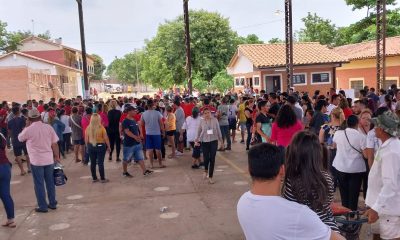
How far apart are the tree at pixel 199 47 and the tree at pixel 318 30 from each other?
52.5 ft

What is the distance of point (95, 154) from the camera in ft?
30.7

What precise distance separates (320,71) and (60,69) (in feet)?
84.7

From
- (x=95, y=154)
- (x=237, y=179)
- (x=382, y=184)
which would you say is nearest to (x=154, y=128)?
(x=95, y=154)

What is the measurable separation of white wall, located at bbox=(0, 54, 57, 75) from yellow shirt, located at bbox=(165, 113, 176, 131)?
26.3 metres

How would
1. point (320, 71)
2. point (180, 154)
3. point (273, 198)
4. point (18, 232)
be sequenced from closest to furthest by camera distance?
point (273, 198)
point (18, 232)
point (180, 154)
point (320, 71)

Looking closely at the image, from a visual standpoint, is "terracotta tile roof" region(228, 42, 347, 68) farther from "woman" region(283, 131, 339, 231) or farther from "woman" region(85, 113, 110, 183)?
"woman" region(283, 131, 339, 231)

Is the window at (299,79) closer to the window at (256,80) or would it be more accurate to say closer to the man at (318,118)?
the window at (256,80)

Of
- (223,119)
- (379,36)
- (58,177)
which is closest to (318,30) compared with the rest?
(379,36)

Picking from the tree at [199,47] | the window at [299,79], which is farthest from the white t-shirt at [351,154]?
the tree at [199,47]

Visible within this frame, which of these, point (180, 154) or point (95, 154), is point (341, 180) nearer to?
point (95, 154)

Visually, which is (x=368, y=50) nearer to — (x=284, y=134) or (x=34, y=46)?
(x=284, y=134)

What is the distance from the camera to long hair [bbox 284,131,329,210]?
2.91m

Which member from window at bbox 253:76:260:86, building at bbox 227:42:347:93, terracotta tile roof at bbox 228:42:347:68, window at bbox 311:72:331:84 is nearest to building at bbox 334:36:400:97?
terracotta tile roof at bbox 228:42:347:68

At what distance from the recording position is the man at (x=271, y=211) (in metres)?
2.09
